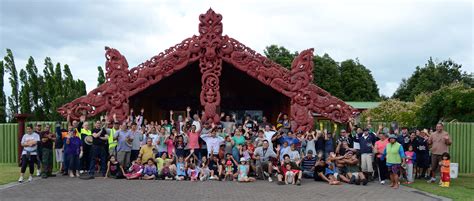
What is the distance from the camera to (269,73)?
18453mm

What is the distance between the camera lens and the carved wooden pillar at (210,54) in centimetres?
1830

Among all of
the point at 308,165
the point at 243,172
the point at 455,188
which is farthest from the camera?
the point at 308,165

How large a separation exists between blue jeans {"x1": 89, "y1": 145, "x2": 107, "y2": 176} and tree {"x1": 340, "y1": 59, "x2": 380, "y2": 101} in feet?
125

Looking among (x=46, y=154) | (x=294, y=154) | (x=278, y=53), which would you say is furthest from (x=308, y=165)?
(x=278, y=53)

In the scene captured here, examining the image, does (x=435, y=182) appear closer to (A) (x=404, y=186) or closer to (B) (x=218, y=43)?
(A) (x=404, y=186)

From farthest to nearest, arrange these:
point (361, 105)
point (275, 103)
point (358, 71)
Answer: point (358, 71) < point (361, 105) < point (275, 103)

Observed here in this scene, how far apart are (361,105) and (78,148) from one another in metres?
33.9

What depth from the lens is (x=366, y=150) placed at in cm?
1503

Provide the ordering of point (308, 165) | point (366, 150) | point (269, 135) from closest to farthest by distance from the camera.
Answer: point (366, 150)
point (308, 165)
point (269, 135)

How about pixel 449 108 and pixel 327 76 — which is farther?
pixel 327 76

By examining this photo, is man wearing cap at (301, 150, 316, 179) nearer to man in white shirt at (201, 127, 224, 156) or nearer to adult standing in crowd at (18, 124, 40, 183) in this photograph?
man in white shirt at (201, 127, 224, 156)

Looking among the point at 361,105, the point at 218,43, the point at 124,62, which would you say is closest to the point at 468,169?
the point at 218,43

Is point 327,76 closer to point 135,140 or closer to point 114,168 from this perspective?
point 135,140

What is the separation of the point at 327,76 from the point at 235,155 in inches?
1379
